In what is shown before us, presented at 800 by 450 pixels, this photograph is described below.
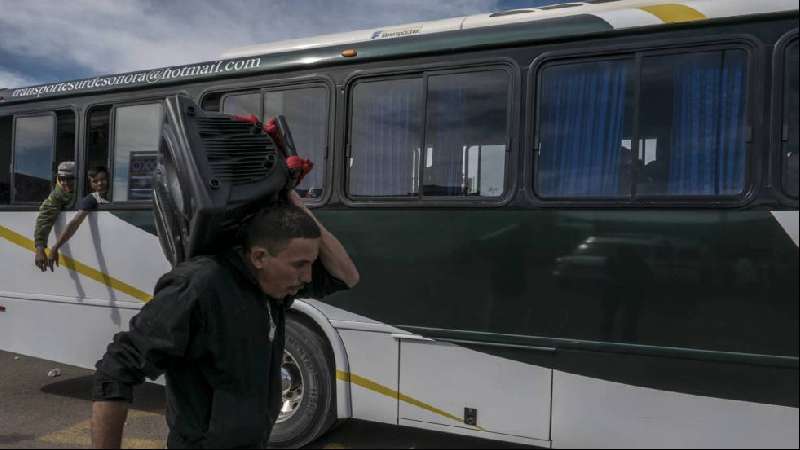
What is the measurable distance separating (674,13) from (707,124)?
26.4 inches

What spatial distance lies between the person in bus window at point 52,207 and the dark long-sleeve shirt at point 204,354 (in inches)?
162

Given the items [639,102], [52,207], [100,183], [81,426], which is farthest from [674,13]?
[81,426]

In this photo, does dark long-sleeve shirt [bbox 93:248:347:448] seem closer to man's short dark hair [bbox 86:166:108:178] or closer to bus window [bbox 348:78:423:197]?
bus window [bbox 348:78:423:197]

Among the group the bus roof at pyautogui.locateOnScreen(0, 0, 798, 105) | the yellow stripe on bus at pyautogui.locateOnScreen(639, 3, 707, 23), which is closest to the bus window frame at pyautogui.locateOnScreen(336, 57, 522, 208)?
the bus roof at pyautogui.locateOnScreen(0, 0, 798, 105)

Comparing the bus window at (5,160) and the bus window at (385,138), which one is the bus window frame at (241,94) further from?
the bus window at (5,160)

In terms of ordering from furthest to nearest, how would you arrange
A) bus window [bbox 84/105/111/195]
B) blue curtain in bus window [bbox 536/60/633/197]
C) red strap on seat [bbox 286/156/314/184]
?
bus window [bbox 84/105/111/195] < blue curtain in bus window [bbox 536/60/633/197] < red strap on seat [bbox 286/156/314/184]

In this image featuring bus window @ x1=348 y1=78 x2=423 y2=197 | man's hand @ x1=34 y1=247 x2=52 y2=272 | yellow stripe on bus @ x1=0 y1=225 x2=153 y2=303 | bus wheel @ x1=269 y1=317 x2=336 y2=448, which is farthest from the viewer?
man's hand @ x1=34 y1=247 x2=52 y2=272

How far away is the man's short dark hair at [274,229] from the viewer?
1.77 meters

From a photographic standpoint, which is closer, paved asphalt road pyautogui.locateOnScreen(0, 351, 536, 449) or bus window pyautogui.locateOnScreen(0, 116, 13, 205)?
paved asphalt road pyautogui.locateOnScreen(0, 351, 536, 449)

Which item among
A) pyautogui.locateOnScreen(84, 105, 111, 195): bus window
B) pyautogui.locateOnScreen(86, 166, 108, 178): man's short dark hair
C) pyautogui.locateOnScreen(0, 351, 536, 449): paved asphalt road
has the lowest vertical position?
pyautogui.locateOnScreen(0, 351, 536, 449): paved asphalt road

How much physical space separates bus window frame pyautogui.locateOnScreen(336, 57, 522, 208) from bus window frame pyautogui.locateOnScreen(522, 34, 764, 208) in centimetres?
8

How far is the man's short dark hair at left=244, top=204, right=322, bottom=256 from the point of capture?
1770 millimetres

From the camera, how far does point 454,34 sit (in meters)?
3.95

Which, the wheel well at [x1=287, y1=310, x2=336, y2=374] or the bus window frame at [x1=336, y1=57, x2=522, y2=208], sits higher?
the bus window frame at [x1=336, y1=57, x2=522, y2=208]
